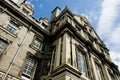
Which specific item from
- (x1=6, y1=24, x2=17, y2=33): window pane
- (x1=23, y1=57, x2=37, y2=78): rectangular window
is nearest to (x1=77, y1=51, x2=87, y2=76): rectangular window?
(x1=23, y1=57, x2=37, y2=78): rectangular window

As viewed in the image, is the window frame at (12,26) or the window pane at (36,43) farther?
the window pane at (36,43)

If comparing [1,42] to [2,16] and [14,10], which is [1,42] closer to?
[2,16]

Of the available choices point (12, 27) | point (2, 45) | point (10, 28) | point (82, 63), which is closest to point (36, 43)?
point (12, 27)

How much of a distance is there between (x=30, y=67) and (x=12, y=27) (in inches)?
165

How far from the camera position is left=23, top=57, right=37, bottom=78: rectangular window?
10707mm

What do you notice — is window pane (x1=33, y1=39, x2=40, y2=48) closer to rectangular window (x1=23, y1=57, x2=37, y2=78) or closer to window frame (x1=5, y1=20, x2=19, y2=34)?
rectangular window (x1=23, y1=57, x2=37, y2=78)

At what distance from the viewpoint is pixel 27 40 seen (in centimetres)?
1248

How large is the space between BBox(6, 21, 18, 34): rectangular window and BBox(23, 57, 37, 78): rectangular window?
→ 10.1 ft

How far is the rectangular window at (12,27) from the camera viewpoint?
12.0 metres

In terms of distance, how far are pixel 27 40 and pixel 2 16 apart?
3.12 metres

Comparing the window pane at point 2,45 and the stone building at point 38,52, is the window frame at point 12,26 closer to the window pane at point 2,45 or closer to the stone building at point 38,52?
the stone building at point 38,52

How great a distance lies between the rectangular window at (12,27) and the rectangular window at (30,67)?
121 inches

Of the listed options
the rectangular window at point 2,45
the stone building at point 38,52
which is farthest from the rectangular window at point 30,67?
the rectangular window at point 2,45

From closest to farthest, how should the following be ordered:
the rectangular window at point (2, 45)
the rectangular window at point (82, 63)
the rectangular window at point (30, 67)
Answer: the rectangular window at point (2, 45) → the rectangular window at point (30, 67) → the rectangular window at point (82, 63)
